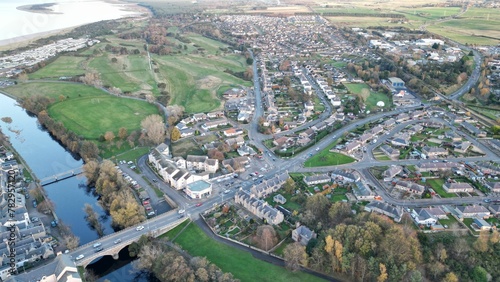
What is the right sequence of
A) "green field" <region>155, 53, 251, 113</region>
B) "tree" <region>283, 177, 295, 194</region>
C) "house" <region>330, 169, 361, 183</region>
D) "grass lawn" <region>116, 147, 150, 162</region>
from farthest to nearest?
"green field" <region>155, 53, 251, 113</region> → "grass lawn" <region>116, 147, 150, 162</region> → "house" <region>330, 169, 361, 183</region> → "tree" <region>283, 177, 295, 194</region>

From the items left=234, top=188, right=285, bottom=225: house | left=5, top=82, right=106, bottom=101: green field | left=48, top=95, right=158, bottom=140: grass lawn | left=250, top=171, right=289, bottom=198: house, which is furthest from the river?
left=250, top=171, right=289, bottom=198: house

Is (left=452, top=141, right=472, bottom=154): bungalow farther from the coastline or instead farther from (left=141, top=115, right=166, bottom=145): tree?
the coastline

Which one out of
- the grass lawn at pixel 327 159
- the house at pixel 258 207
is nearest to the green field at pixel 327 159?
the grass lawn at pixel 327 159

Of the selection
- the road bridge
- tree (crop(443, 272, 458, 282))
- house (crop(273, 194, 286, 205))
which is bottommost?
the road bridge

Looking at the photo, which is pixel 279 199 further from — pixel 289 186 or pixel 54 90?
pixel 54 90

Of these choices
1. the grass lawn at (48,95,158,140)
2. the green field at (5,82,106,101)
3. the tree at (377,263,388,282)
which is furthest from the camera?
the green field at (5,82,106,101)

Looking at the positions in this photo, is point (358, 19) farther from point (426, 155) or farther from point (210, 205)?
point (210, 205)

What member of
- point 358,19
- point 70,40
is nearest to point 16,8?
point 70,40
